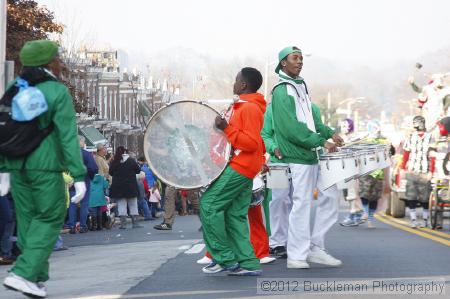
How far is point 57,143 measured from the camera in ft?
29.1

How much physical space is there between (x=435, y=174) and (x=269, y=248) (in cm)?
799

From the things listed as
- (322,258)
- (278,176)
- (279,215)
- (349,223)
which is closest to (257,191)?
(278,176)

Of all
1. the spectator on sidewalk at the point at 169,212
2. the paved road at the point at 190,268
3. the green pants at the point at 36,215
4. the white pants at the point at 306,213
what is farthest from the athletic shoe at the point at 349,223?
the green pants at the point at 36,215

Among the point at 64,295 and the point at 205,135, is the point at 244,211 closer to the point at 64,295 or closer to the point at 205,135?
the point at 205,135

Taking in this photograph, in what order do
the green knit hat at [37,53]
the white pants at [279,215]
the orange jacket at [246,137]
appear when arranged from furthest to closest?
the white pants at [279,215], the orange jacket at [246,137], the green knit hat at [37,53]

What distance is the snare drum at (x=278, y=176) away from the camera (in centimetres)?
1192

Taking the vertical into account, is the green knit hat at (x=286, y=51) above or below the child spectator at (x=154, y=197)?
above

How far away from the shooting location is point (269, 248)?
1310 centimetres

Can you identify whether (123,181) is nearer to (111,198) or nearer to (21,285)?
(111,198)

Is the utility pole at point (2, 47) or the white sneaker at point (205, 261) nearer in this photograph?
the white sneaker at point (205, 261)

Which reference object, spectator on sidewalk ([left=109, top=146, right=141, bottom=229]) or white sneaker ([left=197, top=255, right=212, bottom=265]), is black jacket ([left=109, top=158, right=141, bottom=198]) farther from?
white sneaker ([left=197, top=255, right=212, bottom=265])

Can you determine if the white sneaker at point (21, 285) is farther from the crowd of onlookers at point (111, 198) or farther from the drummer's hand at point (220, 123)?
the crowd of onlookers at point (111, 198)

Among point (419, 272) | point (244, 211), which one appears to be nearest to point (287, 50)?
point (244, 211)

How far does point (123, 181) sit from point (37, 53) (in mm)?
16273
